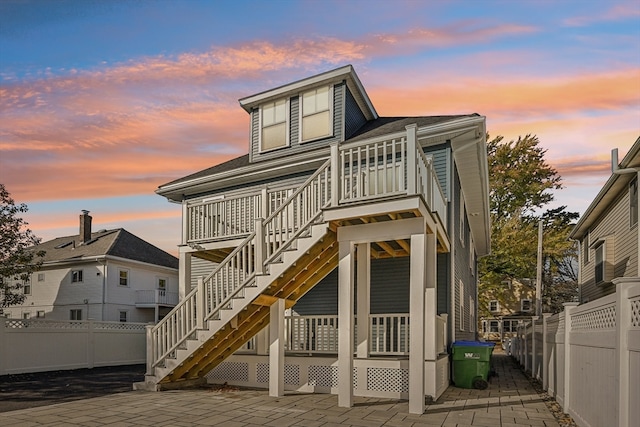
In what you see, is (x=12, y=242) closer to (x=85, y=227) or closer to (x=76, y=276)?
(x=76, y=276)

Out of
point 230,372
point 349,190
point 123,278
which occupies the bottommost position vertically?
point 230,372

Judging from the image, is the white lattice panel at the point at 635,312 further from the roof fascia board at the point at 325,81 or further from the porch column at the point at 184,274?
the roof fascia board at the point at 325,81

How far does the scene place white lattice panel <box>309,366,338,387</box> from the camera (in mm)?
9375

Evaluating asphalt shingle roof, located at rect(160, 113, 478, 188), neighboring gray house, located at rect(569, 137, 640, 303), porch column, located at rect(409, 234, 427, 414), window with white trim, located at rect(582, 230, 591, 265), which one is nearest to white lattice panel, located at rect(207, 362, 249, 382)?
porch column, located at rect(409, 234, 427, 414)

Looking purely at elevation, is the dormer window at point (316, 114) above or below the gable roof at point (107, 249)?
above

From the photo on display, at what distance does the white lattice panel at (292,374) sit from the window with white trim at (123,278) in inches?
773

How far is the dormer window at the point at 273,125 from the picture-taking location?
1413 centimetres

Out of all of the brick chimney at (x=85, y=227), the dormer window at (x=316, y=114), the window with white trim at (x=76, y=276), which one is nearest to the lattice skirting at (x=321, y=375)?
the dormer window at (x=316, y=114)

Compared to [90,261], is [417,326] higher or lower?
lower

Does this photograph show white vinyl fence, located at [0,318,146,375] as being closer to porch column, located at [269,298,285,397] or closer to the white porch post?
porch column, located at [269,298,285,397]

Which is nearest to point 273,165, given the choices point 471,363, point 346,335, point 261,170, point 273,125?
point 261,170

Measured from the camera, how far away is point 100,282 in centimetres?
2581

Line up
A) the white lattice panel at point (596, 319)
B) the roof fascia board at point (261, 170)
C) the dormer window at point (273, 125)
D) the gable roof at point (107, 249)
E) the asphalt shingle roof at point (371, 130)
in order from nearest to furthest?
the white lattice panel at point (596, 319), the asphalt shingle roof at point (371, 130), the roof fascia board at point (261, 170), the dormer window at point (273, 125), the gable roof at point (107, 249)

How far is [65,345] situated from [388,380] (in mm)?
10498
